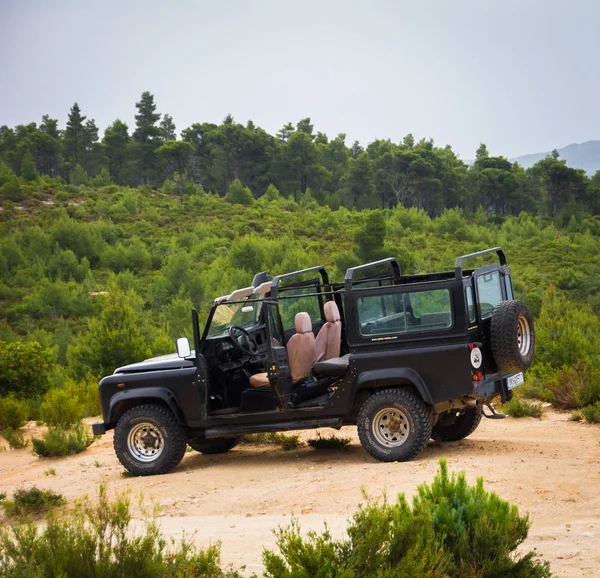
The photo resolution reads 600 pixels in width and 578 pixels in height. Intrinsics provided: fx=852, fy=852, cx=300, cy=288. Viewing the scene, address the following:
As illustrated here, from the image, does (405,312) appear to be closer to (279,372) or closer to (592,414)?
(279,372)

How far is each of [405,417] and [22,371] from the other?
15198 mm

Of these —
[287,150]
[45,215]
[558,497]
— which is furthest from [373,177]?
[558,497]

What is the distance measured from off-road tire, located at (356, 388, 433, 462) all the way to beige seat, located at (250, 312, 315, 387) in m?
0.91

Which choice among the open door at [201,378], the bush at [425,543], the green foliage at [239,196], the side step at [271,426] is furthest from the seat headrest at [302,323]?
the green foliage at [239,196]

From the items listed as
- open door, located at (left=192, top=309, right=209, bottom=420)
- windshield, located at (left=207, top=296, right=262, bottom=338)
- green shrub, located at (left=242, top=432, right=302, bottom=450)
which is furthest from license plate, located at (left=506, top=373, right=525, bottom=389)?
open door, located at (left=192, top=309, right=209, bottom=420)

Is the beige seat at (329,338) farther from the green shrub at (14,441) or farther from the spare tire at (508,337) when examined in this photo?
the green shrub at (14,441)

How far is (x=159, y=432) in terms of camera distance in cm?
1063

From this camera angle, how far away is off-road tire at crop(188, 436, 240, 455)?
Answer: 11828mm

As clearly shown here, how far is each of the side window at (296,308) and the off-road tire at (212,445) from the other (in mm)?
2221

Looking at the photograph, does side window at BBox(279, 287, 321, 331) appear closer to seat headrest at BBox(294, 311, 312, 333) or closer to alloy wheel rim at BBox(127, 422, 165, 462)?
seat headrest at BBox(294, 311, 312, 333)

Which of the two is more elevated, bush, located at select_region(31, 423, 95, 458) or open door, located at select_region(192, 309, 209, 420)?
open door, located at select_region(192, 309, 209, 420)

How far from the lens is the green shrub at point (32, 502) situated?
373 inches

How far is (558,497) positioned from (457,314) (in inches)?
89.9

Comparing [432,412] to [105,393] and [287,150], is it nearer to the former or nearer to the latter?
[105,393]
